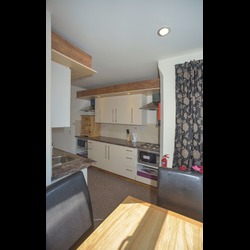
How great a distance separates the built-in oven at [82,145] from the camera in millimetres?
3664

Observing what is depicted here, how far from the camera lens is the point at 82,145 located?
3.74m

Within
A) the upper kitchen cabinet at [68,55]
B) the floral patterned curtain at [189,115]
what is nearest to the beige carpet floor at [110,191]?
the floral patterned curtain at [189,115]

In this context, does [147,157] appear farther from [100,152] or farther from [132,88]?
[132,88]

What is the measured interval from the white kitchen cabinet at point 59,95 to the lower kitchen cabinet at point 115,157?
1.78 metres

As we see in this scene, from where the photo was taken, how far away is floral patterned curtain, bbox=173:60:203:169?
1731 mm

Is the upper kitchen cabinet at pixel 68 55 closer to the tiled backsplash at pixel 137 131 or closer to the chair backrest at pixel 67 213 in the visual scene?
the chair backrest at pixel 67 213

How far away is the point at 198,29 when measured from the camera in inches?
50.1

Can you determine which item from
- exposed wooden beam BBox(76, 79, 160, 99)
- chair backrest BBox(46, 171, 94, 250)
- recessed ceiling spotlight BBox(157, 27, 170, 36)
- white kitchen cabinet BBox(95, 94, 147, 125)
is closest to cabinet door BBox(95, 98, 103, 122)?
white kitchen cabinet BBox(95, 94, 147, 125)

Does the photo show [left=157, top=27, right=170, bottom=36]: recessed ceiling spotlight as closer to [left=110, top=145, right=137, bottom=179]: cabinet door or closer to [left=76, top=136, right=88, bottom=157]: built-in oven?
[left=110, top=145, right=137, bottom=179]: cabinet door

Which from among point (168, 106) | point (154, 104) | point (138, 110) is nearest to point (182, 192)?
point (168, 106)

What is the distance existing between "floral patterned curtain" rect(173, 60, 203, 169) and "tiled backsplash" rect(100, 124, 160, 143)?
3.68 feet
